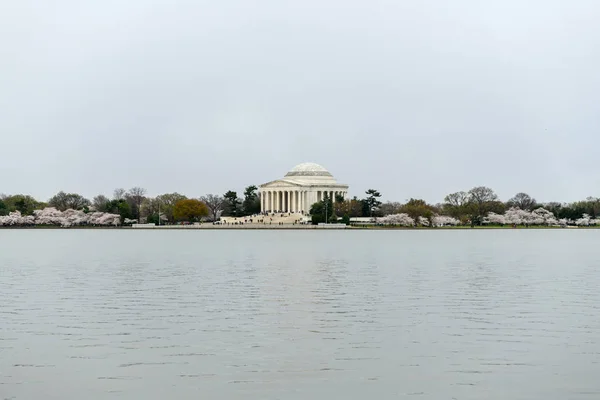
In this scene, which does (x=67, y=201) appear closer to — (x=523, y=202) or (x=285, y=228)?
(x=285, y=228)

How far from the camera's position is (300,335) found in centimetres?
2545

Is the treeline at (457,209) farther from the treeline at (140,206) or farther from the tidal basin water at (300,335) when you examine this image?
the tidal basin water at (300,335)

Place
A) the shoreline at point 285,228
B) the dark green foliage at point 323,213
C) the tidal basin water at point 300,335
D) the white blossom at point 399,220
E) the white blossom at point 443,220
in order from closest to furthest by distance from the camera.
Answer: the tidal basin water at point 300,335 < the shoreline at point 285,228 < the white blossom at point 399,220 < the white blossom at point 443,220 < the dark green foliage at point 323,213

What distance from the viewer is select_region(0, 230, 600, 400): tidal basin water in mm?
19250

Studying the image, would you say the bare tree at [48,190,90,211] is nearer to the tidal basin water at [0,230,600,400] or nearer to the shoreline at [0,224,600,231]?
the shoreline at [0,224,600,231]

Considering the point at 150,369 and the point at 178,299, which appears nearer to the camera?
the point at 150,369

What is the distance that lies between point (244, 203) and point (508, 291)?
161 meters

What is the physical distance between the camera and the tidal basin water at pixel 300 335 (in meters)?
19.2

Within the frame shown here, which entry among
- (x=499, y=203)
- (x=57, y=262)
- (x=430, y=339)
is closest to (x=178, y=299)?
(x=430, y=339)

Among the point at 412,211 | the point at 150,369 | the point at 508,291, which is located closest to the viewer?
the point at 150,369

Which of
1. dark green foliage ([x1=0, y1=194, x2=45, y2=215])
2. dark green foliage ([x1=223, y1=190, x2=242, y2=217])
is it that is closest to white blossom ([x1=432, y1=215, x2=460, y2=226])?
dark green foliage ([x1=223, y1=190, x2=242, y2=217])

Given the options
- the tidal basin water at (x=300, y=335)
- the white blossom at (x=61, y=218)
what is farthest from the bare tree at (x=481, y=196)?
the tidal basin water at (x=300, y=335)

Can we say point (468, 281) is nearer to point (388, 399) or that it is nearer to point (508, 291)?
point (508, 291)

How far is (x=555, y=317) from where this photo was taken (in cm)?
2944
